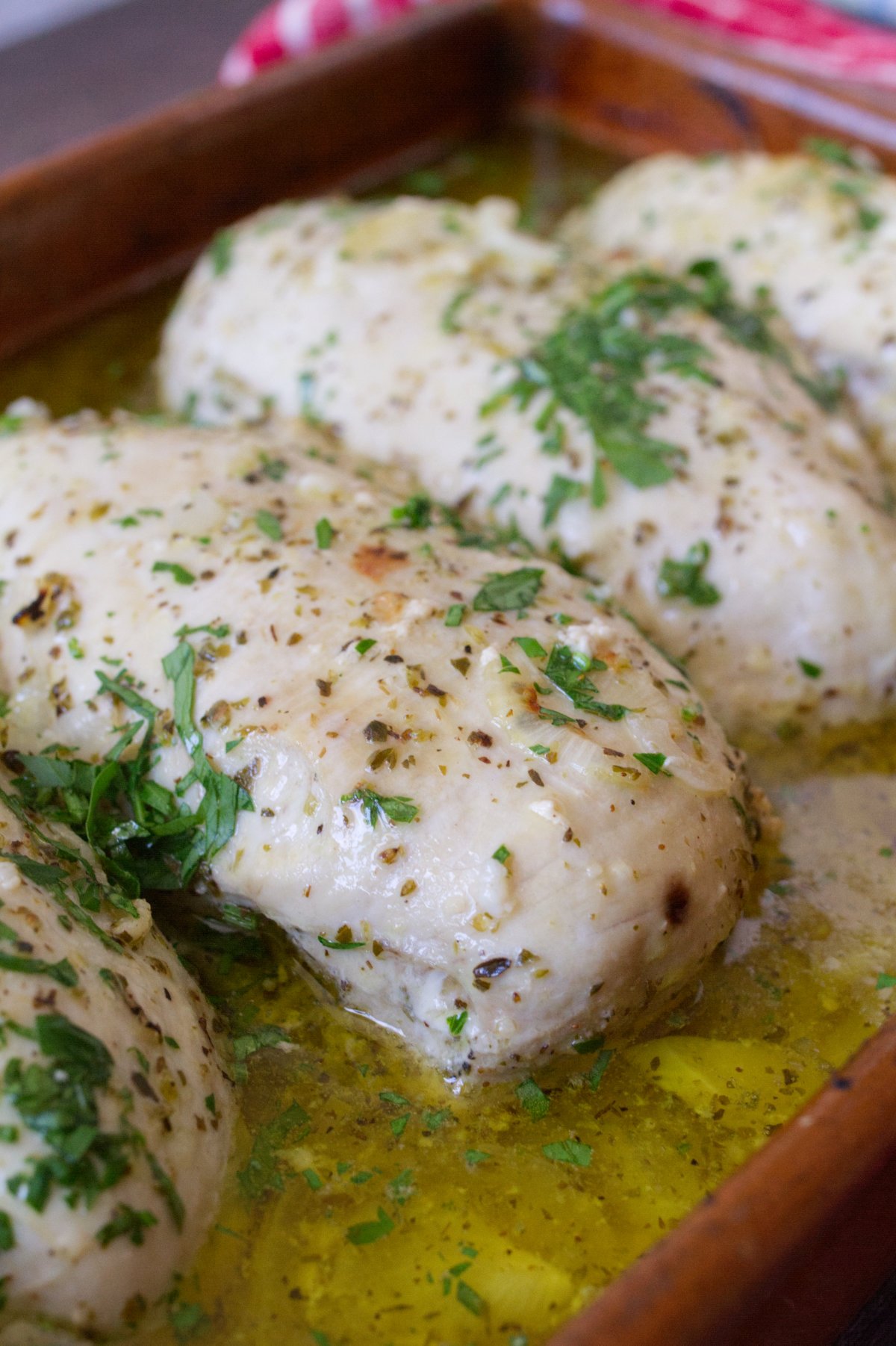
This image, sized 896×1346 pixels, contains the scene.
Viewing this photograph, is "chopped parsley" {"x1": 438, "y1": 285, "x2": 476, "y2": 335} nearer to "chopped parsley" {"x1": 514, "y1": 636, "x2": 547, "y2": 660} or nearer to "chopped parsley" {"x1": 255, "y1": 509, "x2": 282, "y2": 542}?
"chopped parsley" {"x1": 255, "y1": 509, "x2": 282, "y2": 542}

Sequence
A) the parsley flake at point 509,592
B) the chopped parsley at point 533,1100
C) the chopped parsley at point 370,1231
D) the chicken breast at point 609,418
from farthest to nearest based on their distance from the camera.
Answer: the chicken breast at point 609,418, the parsley flake at point 509,592, the chopped parsley at point 533,1100, the chopped parsley at point 370,1231

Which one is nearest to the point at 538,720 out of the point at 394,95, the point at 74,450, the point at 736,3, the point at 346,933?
the point at 346,933

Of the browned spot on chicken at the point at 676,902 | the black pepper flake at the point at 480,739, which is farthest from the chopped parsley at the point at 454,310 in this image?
the browned spot on chicken at the point at 676,902

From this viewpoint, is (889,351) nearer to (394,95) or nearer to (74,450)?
(74,450)

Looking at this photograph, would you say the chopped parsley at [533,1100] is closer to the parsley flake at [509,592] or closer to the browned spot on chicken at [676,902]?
the browned spot on chicken at [676,902]

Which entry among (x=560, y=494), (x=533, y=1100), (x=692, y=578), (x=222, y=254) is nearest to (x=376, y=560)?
(x=560, y=494)

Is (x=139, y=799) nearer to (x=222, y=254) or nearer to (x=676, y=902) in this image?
(x=676, y=902)
